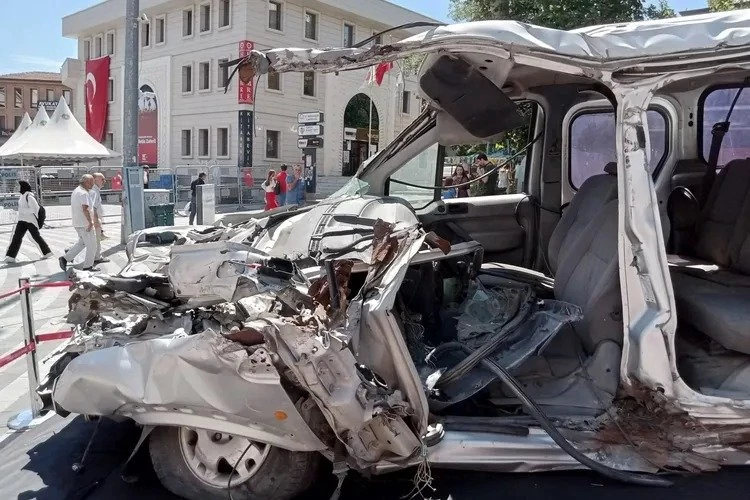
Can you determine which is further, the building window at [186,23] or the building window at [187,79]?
the building window at [186,23]

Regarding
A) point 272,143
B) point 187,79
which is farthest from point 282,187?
point 187,79

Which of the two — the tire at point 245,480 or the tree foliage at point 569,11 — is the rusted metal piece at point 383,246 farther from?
the tree foliage at point 569,11

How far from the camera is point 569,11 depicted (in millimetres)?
14656

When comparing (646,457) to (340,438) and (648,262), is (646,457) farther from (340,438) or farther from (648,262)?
(340,438)

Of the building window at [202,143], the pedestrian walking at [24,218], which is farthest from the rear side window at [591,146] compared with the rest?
the building window at [202,143]

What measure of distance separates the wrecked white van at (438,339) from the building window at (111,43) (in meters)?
40.8

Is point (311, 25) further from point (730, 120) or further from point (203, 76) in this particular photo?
point (730, 120)

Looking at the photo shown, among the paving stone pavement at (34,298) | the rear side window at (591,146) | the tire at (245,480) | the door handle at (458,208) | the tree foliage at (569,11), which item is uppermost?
the tree foliage at (569,11)

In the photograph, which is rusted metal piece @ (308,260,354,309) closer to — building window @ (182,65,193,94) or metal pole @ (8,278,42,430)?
metal pole @ (8,278,42,430)

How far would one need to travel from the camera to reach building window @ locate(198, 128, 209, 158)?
112ft

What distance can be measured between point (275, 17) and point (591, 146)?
29782mm

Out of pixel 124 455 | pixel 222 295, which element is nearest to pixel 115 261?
pixel 124 455

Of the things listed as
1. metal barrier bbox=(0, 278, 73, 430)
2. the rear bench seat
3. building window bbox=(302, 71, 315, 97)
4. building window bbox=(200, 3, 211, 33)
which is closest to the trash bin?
metal barrier bbox=(0, 278, 73, 430)

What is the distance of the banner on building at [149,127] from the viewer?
36.1 m
